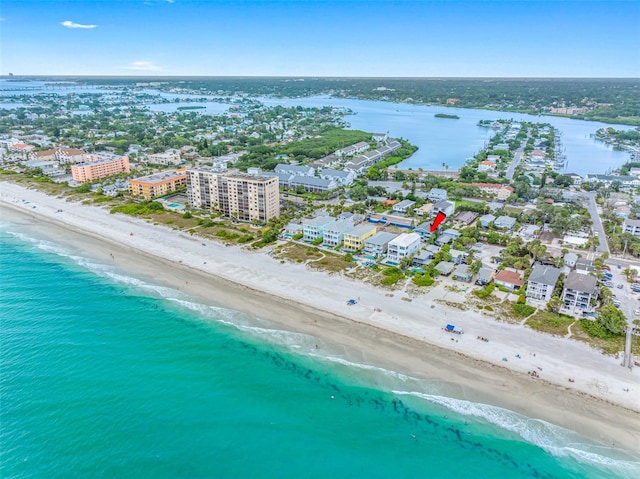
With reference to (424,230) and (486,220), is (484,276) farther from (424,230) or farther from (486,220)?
(486,220)

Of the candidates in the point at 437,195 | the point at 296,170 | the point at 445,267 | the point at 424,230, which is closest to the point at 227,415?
the point at 445,267

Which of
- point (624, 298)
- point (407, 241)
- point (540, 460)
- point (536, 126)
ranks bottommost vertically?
point (540, 460)

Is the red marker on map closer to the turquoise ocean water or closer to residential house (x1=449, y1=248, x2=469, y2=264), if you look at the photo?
residential house (x1=449, y1=248, x2=469, y2=264)

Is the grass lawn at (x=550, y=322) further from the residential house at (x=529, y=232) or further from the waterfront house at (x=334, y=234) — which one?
the waterfront house at (x=334, y=234)

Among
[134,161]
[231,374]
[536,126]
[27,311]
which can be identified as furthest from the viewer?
[536,126]

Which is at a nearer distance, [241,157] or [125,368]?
[125,368]

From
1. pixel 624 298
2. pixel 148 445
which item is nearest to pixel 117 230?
pixel 148 445

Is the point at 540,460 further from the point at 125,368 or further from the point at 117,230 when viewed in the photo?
the point at 117,230
